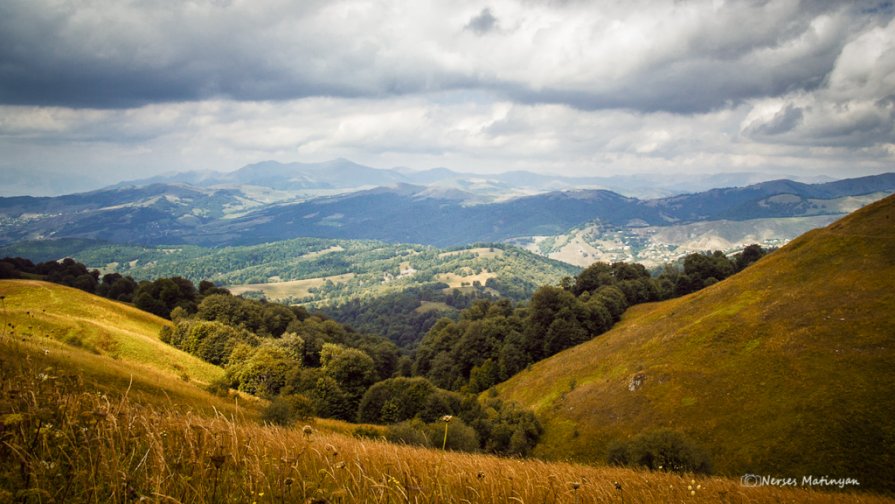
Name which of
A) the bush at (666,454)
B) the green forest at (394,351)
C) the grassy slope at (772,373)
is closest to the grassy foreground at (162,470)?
the green forest at (394,351)

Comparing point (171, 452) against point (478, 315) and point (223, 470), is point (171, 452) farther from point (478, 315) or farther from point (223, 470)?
point (478, 315)

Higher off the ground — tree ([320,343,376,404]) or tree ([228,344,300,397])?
tree ([228,344,300,397])

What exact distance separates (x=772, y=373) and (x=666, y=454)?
20444 mm

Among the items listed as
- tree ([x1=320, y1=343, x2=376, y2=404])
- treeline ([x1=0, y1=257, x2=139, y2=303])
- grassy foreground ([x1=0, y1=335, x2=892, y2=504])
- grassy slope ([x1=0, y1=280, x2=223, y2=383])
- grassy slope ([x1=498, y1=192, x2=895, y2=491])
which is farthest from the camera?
treeline ([x1=0, y1=257, x2=139, y2=303])

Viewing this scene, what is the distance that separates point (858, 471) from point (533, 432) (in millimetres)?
29369

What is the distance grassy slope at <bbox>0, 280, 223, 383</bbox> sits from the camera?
4169cm

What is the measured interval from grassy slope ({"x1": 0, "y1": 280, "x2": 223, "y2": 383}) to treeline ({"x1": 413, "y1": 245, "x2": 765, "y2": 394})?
2102 inches

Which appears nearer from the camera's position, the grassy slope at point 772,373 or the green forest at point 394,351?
the grassy slope at point 772,373

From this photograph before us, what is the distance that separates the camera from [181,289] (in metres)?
103

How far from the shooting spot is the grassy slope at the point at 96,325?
137 ft

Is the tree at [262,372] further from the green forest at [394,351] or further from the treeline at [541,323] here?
the treeline at [541,323]

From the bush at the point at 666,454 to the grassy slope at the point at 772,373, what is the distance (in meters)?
6.07

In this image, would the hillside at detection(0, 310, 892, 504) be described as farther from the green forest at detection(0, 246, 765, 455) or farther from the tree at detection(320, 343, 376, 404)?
the tree at detection(320, 343, 376, 404)

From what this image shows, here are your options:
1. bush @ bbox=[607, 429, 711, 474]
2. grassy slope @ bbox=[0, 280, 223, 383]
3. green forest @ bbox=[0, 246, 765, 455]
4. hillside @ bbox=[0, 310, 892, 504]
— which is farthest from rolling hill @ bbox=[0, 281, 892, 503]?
grassy slope @ bbox=[0, 280, 223, 383]
